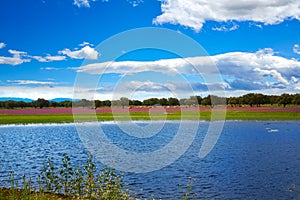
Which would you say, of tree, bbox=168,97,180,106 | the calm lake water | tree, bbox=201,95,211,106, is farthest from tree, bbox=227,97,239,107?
the calm lake water

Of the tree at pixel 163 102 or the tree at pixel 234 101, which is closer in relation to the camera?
the tree at pixel 163 102

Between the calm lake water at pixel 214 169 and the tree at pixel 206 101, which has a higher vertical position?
the tree at pixel 206 101

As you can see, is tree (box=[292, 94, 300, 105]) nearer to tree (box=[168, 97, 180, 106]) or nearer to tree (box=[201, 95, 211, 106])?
tree (box=[201, 95, 211, 106])

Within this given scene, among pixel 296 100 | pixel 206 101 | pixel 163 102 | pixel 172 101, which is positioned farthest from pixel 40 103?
pixel 296 100

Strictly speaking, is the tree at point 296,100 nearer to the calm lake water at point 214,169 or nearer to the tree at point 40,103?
the calm lake water at point 214,169

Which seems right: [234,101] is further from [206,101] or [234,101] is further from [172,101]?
[172,101]

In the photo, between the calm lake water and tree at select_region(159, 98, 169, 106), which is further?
tree at select_region(159, 98, 169, 106)

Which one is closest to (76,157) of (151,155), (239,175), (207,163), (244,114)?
(151,155)

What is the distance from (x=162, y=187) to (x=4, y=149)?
19009 mm

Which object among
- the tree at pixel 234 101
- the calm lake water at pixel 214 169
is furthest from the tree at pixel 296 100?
the calm lake water at pixel 214 169

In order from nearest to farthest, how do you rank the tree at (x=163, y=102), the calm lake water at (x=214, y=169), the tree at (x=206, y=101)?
the calm lake water at (x=214, y=169), the tree at (x=163, y=102), the tree at (x=206, y=101)

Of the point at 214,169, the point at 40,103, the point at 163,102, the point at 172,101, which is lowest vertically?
the point at 214,169

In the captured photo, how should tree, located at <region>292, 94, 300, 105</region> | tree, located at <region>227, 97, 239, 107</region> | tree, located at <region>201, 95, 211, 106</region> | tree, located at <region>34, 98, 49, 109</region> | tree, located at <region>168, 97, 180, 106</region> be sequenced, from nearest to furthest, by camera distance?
tree, located at <region>168, 97, 180, 106</region>
tree, located at <region>201, 95, 211, 106</region>
tree, located at <region>292, 94, 300, 105</region>
tree, located at <region>227, 97, 239, 107</region>
tree, located at <region>34, 98, 49, 109</region>

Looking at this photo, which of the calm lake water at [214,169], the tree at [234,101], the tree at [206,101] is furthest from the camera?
the tree at [234,101]
